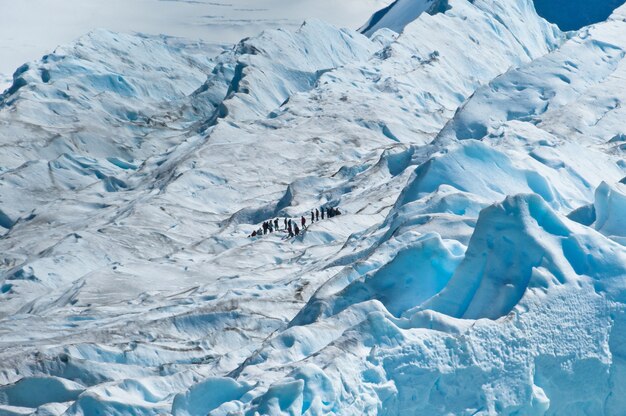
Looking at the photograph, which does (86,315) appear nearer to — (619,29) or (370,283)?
(370,283)

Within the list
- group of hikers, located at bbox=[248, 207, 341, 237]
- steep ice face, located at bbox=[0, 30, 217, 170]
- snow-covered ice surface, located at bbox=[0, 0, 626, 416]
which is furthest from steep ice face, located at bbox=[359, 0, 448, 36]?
group of hikers, located at bbox=[248, 207, 341, 237]

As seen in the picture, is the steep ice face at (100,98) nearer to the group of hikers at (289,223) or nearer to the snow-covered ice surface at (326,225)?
the snow-covered ice surface at (326,225)

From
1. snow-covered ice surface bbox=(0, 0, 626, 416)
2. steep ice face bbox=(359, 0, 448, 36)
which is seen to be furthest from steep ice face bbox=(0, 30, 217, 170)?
steep ice face bbox=(359, 0, 448, 36)

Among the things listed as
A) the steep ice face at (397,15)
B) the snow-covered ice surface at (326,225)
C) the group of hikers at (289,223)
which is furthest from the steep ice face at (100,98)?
the group of hikers at (289,223)

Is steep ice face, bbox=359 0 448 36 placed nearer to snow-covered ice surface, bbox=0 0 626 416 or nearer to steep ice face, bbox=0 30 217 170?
snow-covered ice surface, bbox=0 0 626 416

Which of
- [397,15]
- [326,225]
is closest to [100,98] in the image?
[397,15]

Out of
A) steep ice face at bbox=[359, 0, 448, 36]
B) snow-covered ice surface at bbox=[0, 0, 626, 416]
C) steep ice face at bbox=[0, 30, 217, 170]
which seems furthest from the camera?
steep ice face at bbox=[359, 0, 448, 36]

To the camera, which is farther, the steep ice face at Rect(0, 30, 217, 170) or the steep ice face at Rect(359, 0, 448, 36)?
the steep ice face at Rect(359, 0, 448, 36)

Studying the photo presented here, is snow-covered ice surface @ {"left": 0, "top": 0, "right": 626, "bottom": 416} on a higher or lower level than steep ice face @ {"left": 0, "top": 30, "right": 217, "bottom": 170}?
higher

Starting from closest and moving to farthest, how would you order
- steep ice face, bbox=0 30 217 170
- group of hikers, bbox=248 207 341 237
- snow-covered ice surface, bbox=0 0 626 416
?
snow-covered ice surface, bbox=0 0 626 416, group of hikers, bbox=248 207 341 237, steep ice face, bbox=0 30 217 170
